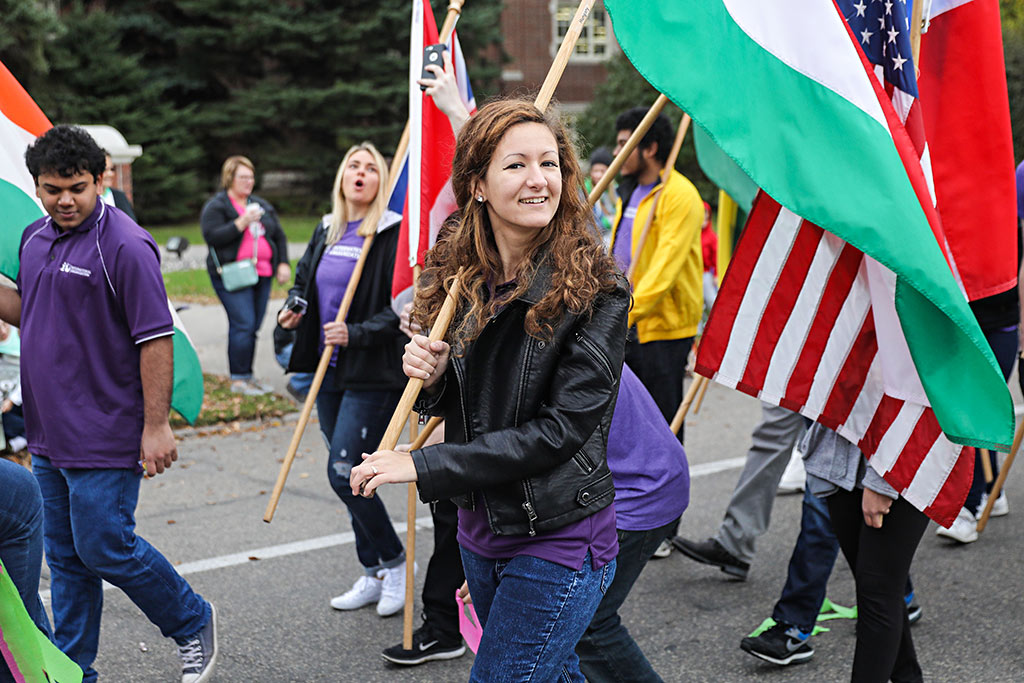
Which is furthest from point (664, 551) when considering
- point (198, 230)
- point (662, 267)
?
point (198, 230)

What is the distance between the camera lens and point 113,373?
3658 mm

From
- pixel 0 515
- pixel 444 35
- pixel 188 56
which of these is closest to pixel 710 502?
pixel 444 35

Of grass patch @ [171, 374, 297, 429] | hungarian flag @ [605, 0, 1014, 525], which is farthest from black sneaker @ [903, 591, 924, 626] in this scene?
grass patch @ [171, 374, 297, 429]

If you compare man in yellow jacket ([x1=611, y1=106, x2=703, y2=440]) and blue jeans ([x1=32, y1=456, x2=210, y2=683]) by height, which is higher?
man in yellow jacket ([x1=611, y1=106, x2=703, y2=440])

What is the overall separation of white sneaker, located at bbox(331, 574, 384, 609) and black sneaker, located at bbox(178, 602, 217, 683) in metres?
0.87

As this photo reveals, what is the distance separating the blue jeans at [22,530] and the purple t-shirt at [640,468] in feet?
5.17

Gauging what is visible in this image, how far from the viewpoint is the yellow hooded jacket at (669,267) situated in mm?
5348

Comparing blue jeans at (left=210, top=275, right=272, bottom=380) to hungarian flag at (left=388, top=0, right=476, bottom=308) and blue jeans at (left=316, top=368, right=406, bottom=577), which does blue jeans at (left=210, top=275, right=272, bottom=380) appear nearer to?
blue jeans at (left=316, top=368, right=406, bottom=577)

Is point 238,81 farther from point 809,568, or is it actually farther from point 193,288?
point 809,568

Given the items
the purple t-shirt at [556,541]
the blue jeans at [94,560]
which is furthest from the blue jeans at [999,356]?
the blue jeans at [94,560]

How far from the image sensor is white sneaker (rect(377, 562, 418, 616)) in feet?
15.2

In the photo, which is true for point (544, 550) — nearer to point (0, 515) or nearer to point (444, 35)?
point (0, 515)

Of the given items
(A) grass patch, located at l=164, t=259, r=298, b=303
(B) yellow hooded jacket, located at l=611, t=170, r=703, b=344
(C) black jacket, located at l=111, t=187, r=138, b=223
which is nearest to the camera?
(B) yellow hooded jacket, located at l=611, t=170, r=703, b=344

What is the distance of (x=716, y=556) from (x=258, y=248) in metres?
5.97
